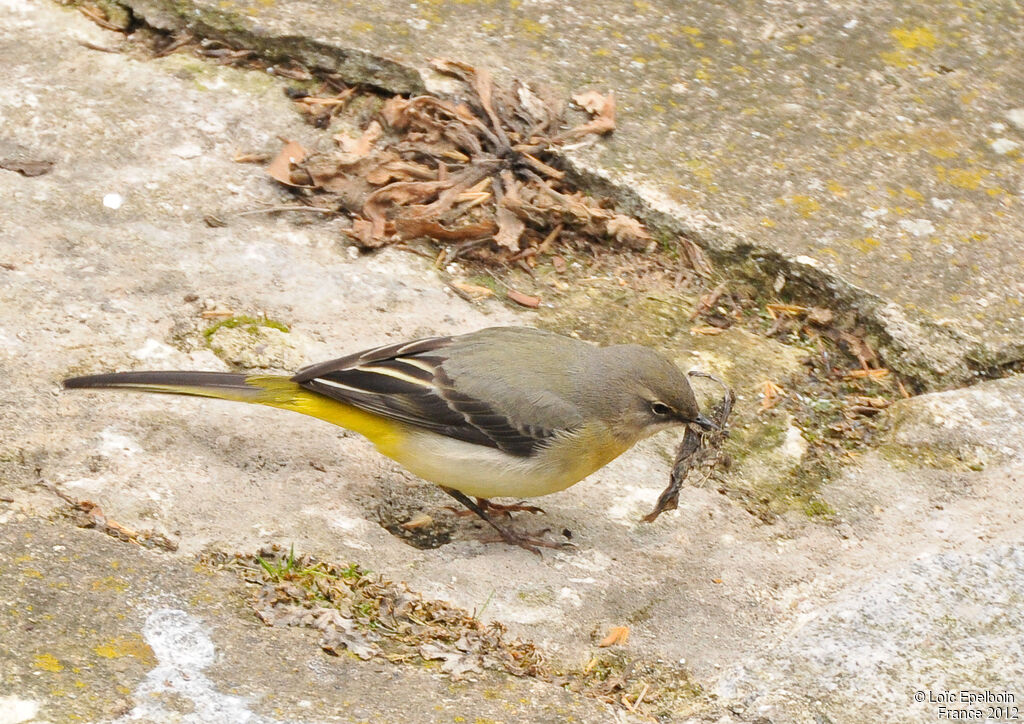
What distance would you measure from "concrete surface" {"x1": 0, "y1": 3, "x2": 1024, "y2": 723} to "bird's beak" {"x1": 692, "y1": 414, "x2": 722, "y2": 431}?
27 centimetres

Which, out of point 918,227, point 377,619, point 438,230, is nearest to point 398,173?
point 438,230

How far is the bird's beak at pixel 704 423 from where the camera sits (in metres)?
5.03

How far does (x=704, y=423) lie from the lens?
199 inches

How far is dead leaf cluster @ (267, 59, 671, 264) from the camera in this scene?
20.1 feet

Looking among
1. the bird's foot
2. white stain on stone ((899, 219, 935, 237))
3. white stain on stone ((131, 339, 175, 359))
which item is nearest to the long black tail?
white stain on stone ((131, 339, 175, 359))

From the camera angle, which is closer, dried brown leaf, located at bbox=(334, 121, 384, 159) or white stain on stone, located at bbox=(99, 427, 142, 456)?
white stain on stone, located at bbox=(99, 427, 142, 456)

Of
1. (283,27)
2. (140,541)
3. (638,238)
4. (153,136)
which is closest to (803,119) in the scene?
(638,238)

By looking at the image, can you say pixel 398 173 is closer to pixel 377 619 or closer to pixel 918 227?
pixel 918 227

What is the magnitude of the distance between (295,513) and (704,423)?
1.73 m

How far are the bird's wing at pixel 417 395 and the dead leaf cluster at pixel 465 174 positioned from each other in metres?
1.15

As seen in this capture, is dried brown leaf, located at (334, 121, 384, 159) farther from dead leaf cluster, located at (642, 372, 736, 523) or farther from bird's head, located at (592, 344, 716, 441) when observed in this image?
dead leaf cluster, located at (642, 372, 736, 523)

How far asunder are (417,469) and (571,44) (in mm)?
3272
